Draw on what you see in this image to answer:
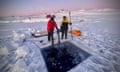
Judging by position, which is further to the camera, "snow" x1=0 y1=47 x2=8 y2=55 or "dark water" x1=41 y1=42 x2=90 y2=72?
"snow" x1=0 y1=47 x2=8 y2=55

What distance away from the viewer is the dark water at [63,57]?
2.71 m

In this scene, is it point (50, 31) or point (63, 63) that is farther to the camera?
point (50, 31)

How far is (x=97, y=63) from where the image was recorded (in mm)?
2957

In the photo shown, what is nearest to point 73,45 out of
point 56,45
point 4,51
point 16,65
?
point 56,45

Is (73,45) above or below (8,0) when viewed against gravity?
below

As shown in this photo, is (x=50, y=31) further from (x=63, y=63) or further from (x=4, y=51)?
(x=4, y=51)

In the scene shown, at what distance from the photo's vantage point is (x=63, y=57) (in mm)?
2963

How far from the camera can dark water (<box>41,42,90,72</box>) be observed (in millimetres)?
2709

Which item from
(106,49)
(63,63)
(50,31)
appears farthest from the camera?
(106,49)

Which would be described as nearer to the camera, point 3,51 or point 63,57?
point 63,57

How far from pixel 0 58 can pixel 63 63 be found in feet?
5.40

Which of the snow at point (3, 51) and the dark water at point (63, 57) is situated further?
the snow at point (3, 51)

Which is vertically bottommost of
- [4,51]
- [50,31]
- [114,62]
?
[114,62]

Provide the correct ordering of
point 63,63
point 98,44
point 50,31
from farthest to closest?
1. point 98,44
2. point 50,31
3. point 63,63
